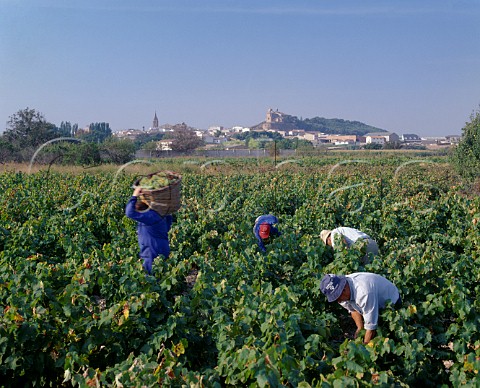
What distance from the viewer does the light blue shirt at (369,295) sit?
4.47 meters

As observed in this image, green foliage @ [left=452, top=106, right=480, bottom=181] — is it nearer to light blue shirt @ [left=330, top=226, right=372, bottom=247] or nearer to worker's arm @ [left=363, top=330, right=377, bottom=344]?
light blue shirt @ [left=330, top=226, right=372, bottom=247]

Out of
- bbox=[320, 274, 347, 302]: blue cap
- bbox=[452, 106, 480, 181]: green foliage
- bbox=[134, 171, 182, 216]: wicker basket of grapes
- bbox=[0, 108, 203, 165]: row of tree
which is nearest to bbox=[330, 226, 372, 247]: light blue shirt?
bbox=[320, 274, 347, 302]: blue cap

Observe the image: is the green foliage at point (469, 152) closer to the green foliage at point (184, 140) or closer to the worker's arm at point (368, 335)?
the worker's arm at point (368, 335)

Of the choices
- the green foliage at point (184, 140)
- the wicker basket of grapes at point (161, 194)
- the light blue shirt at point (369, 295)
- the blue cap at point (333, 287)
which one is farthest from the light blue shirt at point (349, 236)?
the green foliage at point (184, 140)

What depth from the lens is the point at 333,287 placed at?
4.46 m

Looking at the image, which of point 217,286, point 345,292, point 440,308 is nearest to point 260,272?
point 217,286

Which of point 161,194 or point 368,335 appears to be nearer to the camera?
point 368,335

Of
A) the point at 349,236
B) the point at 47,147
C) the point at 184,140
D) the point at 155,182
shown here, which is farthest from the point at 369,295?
the point at 184,140

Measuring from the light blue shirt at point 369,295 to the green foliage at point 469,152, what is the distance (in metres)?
14.8

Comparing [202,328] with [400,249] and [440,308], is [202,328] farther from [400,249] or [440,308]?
[400,249]

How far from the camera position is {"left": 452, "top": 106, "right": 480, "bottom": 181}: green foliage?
59.3 ft

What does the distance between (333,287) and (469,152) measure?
1591 centimetres

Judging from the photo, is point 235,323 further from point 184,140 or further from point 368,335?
point 184,140

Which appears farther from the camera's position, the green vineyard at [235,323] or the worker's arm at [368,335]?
the worker's arm at [368,335]
